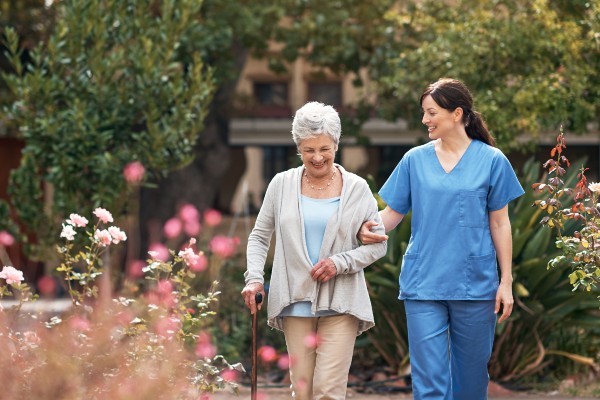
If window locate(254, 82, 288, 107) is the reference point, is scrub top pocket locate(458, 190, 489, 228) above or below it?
below

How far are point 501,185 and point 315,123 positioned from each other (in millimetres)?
1041

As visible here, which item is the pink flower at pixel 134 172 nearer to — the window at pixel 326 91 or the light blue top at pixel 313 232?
the light blue top at pixel 313 232

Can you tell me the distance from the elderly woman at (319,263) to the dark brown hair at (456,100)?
0.61 m

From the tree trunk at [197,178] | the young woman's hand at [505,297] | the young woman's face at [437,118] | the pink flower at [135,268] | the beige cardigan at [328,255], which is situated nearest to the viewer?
the beige cardigan at [328,255]

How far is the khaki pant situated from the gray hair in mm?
809

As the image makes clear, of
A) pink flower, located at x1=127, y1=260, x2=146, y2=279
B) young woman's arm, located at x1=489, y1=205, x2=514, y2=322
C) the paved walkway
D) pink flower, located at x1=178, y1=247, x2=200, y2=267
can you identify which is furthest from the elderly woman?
the paved walkway

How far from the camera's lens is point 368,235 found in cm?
572

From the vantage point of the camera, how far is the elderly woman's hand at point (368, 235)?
5723 millimetres

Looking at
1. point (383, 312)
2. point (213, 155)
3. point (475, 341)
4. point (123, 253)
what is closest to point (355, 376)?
point (383, 312)

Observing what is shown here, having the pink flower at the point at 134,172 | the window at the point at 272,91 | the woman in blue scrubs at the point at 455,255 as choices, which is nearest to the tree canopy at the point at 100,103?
the pink flower at the point at 134,172

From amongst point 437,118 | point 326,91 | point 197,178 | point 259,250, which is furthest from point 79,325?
point 326,91

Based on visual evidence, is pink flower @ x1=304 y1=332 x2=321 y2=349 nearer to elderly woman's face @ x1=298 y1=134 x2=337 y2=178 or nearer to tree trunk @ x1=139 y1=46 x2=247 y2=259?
elderly woman's face @ x1=298 y1=134 x2=337 y2=178

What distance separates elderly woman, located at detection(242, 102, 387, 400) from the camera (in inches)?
222

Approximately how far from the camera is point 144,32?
1354cm
